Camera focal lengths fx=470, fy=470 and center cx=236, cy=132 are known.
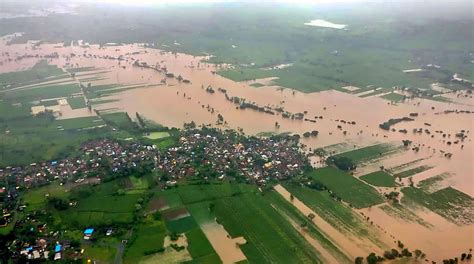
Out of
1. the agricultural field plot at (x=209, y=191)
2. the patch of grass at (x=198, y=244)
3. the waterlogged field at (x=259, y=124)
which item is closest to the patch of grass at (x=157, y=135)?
the waterlogged field at (x=259, y=124)

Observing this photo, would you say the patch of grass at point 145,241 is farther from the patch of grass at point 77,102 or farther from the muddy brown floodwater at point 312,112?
the patch of grass at point 77,102

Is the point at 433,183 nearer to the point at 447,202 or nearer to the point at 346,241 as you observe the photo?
the point at 447,202

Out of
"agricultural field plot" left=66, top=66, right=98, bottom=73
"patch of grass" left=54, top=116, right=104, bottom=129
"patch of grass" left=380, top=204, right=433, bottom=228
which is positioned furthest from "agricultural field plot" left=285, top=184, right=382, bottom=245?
"agricultural field plot" left=66, top=66, right=98, bottom=73

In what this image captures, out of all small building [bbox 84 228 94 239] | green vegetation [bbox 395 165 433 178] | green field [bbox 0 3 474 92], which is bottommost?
small building [bbox 84 228 94 239]

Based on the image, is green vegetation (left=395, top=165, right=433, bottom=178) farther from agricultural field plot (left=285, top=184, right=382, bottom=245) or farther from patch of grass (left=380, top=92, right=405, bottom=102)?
patch of grass (left=380, top=92, right=405, bottom=102)

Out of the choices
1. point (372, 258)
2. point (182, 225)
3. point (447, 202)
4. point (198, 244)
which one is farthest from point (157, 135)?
point (447, 202)

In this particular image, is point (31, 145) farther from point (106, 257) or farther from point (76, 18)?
point (76, 18)
